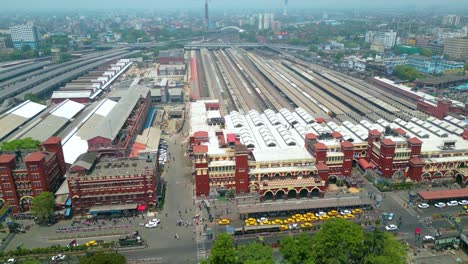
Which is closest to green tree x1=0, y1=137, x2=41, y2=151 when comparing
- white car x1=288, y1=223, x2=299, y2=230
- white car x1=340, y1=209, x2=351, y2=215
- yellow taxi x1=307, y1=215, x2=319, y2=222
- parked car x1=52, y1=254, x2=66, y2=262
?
parked car x1=52, y1=254, x2=66, y2=262

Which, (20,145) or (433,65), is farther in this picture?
(433,65)

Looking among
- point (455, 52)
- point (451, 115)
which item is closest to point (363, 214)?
point (451, 115)

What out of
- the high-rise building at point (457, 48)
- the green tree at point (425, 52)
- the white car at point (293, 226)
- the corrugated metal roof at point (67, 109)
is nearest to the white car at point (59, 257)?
the white car at point (293, 226)

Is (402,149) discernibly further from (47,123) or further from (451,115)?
(47,123)

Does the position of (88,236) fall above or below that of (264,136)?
below

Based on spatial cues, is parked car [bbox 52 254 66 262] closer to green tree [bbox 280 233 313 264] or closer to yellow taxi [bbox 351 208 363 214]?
green tree [bbox 280 233 313 264]

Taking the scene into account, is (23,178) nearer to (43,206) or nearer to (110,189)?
(43,206)

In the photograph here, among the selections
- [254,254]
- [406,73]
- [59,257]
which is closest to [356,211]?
[254,254]
